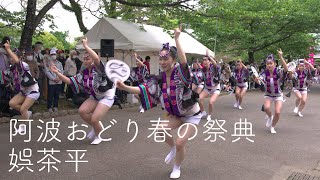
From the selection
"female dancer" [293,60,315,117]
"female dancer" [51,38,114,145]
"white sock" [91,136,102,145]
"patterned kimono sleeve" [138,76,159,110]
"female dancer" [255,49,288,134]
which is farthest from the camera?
"female dancer" [293,60,315,117]

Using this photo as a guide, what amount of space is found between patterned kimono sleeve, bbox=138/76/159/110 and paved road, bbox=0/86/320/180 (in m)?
1.01

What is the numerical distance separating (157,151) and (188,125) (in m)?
1.67

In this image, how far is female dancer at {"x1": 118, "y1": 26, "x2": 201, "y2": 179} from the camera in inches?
184

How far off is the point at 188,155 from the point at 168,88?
1824 mm

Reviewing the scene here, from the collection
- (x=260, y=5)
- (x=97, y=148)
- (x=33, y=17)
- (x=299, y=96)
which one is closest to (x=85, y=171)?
(x=97, y=148)

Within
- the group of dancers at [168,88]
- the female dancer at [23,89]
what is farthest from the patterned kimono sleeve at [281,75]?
the female dancer at [23,89]

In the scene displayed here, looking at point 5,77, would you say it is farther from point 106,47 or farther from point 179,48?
point 179,48

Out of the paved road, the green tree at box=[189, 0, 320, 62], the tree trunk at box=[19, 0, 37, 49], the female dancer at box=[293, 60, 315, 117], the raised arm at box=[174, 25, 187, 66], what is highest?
the green tree at box=[189, 0, 320, 62]

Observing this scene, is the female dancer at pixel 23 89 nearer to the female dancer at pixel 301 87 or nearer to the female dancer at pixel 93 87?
the female dancer at pixel 93 87

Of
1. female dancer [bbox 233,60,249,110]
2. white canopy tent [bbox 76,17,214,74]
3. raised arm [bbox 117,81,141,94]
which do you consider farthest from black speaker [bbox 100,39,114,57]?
raised arm [bbox 117,81,141,94]

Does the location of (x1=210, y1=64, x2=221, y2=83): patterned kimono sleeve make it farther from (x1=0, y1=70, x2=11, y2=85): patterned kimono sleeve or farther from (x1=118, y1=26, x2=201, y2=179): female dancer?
(x1=0, y1=70, x2=11, y2=85): patterned kimono sleeve

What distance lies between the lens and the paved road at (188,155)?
5.11 metres

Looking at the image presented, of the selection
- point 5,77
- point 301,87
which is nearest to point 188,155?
point 5,77

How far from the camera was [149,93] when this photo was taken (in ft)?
15.9
